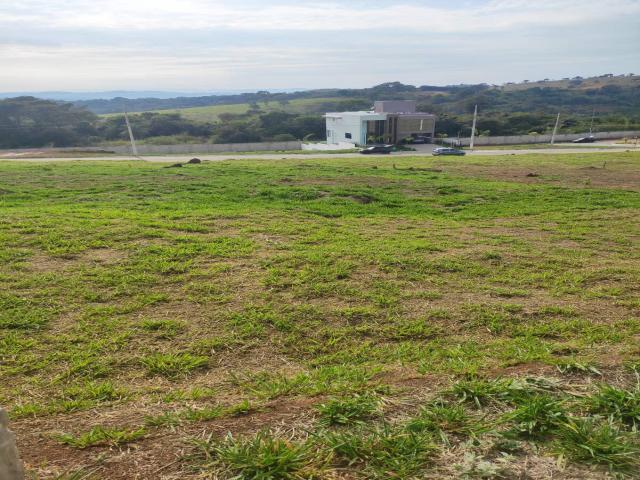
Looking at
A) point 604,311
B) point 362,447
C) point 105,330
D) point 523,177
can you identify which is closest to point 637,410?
point 362,447

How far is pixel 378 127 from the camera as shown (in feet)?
179

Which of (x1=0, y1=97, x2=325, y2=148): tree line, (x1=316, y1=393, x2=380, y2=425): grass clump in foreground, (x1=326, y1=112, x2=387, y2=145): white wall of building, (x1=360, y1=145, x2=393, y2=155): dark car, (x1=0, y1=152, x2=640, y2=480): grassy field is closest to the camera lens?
(x1=0, y1=152, x2=640, y2=480): grassy field

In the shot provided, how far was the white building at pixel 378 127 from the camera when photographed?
53281 mm

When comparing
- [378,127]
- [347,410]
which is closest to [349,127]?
[378,127]

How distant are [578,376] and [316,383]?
152cm

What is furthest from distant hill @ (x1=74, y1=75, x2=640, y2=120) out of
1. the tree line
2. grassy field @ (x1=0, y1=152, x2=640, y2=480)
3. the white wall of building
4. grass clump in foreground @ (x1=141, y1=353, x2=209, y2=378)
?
grass clump in foreground @ (x1=141, y1=353, x2=209, y2=378)

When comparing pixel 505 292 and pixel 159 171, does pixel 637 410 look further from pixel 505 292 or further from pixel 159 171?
pixel 159 171

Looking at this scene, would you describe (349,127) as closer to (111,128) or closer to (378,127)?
(378,127)

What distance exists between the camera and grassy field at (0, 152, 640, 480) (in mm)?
2229

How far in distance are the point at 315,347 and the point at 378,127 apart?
52.9 meters

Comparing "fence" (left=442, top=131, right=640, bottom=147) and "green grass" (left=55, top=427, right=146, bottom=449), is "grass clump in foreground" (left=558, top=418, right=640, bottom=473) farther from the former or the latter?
"fence" (left=442, top=131, right=640, bottom=147)

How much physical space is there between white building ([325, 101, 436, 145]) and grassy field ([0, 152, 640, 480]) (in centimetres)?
4664

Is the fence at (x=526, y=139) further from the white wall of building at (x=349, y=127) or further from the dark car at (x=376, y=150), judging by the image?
the dark car at (x=376, y=150)

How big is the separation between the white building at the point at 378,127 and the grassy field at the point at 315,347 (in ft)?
153
